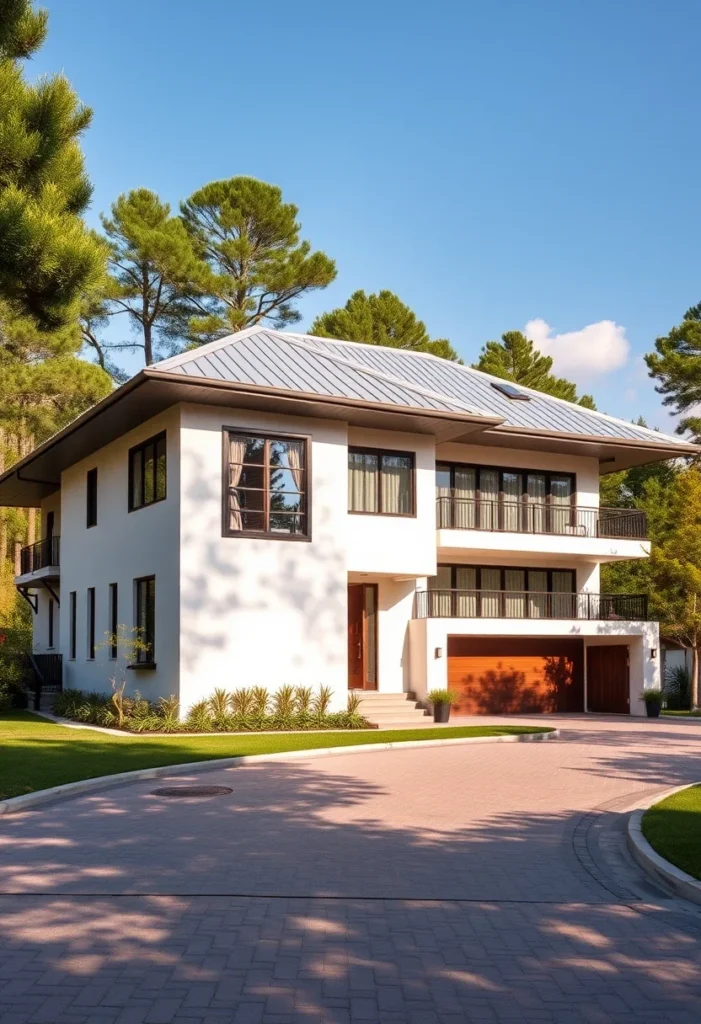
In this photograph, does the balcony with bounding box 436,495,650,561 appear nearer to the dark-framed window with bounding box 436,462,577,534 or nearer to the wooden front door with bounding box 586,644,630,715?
the dark-framed window with bounding box 436,462,577,534

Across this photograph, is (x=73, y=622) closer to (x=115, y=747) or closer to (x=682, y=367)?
(x=115, y=747)

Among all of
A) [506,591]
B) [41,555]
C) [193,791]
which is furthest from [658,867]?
[41,555]

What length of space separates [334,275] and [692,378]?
664 inches

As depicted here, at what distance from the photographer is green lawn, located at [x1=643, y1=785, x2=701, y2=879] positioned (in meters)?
9.02

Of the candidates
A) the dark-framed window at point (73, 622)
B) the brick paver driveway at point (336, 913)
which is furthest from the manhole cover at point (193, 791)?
the dark-framed window at point (73, 622)

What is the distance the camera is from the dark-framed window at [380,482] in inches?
1036

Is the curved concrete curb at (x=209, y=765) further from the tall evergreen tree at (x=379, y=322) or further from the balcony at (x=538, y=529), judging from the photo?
the tall evergreen tree at (x=379, y=322)

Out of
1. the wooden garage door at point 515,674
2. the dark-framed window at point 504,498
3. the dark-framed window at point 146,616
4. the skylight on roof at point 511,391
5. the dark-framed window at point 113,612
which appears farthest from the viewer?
the skylight on roof at point 511,391

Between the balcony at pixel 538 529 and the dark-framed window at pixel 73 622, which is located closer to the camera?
the balcony at pixel 538 529

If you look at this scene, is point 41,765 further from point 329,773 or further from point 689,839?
point 689,839

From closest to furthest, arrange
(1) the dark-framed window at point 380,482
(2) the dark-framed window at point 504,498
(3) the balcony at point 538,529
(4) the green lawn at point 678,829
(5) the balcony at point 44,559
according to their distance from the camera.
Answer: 1. (4) the green lawn at point 678,829
2. (1) the dark-framed window at point 380,482
3. (3) the balcony at point 538,529
4. (2) the dark-framed window at point 504,498
5. (5) the balcony at point 44,559

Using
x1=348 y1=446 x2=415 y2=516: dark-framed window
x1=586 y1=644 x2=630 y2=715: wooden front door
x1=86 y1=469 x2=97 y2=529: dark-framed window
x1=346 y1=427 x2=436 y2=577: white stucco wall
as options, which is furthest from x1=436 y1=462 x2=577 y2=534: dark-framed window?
x1=86 y1=469 x2=97 y2=529: dark-framed window

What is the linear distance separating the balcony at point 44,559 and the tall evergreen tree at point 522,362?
2711 centimetres

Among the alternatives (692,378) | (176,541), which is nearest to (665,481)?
(692,378)
